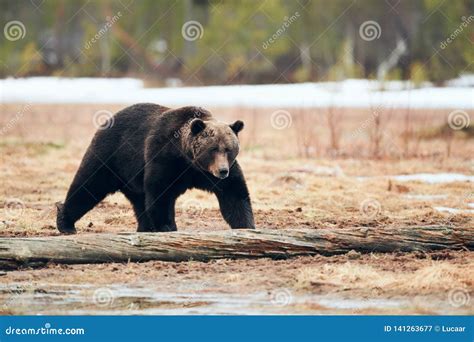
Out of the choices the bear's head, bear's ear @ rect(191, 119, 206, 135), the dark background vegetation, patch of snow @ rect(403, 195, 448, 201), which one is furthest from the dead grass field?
the dark background vegetation

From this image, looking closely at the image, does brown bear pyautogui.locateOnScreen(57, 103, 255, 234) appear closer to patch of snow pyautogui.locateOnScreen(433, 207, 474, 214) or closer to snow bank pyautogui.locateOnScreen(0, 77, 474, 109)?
patch of snow pyautogui.locateOnScreen(433, 207, 474, 214)

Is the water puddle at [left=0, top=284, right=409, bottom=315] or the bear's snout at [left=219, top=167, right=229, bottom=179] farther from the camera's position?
the bear's snout at [left=219, top=167, right=229, bottom=179]

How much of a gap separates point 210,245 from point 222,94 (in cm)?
2251

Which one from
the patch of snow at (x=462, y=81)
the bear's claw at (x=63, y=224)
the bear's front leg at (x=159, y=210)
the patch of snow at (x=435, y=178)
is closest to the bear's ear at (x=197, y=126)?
the bear's front leg at (x=159, y=210)

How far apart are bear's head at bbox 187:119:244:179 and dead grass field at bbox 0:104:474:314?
1050mm

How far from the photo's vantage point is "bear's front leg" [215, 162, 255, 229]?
8.28 meters

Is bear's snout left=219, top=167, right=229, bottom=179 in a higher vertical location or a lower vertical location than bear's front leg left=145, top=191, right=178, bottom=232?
higher

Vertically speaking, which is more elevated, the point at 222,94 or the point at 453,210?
the point at 222,94

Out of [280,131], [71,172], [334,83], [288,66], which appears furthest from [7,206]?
[288,66]

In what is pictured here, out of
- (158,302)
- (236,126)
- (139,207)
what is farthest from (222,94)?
(158,302)

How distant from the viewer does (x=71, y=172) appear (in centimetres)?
1337

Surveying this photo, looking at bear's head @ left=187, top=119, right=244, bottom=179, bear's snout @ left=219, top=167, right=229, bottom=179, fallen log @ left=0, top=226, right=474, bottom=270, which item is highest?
bear's head @ left=187, top=119, right=244, bottom=179

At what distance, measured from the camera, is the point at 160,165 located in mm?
8281

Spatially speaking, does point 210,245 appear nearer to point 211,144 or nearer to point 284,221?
point 211,144
